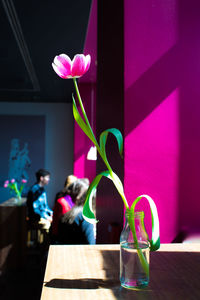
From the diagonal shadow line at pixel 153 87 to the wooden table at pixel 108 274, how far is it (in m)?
0.69

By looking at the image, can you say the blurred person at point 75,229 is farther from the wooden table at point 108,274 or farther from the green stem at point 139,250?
the green stem at point 139,250

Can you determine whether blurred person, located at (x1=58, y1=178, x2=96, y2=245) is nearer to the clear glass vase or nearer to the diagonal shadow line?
the diagonal shadow line

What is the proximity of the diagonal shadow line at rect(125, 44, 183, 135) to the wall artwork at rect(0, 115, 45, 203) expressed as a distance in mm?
5909

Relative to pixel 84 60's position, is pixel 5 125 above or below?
above

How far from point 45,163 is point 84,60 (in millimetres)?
6638

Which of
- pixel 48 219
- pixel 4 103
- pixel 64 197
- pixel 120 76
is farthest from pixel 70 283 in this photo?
pixel 4 103

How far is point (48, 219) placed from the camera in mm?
4891

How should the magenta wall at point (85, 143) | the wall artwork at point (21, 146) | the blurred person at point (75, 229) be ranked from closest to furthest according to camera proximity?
the blurred person at point (75, 229) < the magenta wall at point (85, 143) < the wall artwork at point (21, 146)

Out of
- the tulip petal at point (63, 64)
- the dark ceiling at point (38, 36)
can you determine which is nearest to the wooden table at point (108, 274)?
the tulip petal at point (63, 64)

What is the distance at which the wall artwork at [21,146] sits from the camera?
24.2ft

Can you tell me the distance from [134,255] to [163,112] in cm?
99

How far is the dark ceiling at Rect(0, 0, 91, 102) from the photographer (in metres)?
3.13

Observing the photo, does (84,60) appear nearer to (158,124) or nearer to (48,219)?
(158,124)

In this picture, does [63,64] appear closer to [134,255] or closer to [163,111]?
[134,255]
